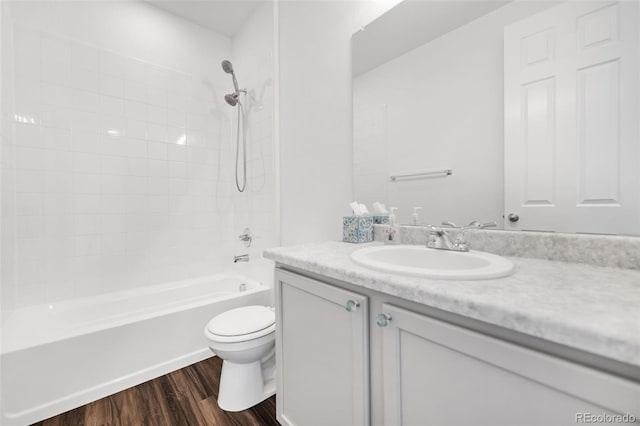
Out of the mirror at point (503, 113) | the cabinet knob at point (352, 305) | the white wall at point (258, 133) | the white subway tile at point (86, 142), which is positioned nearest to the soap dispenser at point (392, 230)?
the mirror at point (503, 113)

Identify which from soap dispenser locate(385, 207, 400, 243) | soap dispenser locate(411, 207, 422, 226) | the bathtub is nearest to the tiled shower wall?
the bathtub

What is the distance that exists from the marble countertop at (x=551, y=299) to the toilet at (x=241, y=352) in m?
0.76

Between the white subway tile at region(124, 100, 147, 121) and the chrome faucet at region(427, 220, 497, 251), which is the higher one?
the white subway tile at region(124, 100, 147, 121)

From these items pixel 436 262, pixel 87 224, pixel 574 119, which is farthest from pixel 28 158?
pixel 574 119

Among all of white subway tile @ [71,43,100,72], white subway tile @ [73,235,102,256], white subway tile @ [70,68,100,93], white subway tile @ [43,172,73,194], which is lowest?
white subway tile @ [73,235,102,256]

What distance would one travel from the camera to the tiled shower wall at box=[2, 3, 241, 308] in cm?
173

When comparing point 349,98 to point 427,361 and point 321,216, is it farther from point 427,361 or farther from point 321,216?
point 427,361

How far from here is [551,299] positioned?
1.66 feet

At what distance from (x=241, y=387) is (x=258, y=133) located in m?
1.75

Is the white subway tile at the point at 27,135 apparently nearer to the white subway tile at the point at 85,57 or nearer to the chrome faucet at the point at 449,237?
the white subway tile at the point at 85,57

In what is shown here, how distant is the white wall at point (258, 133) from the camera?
2.05 meters

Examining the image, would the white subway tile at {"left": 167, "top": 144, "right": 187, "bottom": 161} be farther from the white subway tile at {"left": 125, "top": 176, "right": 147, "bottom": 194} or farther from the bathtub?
the bathtub

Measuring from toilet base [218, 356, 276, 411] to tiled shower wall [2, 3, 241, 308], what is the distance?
47.7 inches

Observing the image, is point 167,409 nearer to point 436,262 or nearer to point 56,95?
point 436,262
